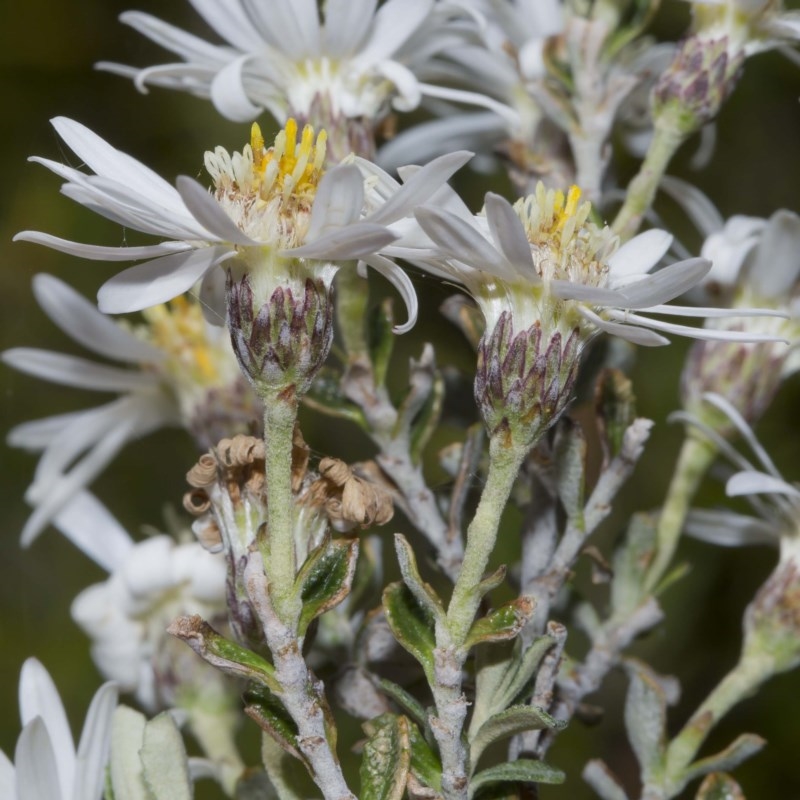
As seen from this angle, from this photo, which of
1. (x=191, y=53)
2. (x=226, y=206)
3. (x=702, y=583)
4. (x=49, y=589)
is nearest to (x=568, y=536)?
(x=226, y=206)

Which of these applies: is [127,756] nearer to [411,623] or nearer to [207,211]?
[411,623]

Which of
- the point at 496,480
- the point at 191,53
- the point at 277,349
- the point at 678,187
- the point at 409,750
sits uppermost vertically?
the point at 191,53

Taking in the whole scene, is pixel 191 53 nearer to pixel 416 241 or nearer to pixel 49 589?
pixel 416 241

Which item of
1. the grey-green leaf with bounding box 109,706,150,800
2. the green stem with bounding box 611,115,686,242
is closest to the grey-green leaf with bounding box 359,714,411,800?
the grey-green leaf with bounding box 109,706,150,800

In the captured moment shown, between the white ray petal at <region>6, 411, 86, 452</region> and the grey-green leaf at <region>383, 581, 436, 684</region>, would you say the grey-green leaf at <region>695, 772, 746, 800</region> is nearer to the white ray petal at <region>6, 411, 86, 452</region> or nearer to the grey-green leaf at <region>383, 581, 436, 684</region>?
the grey-green leaf at <region>383, 581, 436, 684</region>

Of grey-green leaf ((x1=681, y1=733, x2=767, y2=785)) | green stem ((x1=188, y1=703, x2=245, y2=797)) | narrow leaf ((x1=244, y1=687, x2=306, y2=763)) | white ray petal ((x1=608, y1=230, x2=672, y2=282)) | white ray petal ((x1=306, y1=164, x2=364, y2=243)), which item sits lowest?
grey-green leaf ((x1=681, y1=733, x2=767, y2=785))

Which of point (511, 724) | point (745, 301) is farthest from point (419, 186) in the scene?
point (745, 301)

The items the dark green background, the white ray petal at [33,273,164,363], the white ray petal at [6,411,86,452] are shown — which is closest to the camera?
the white ray petal at [33,273,164,363]

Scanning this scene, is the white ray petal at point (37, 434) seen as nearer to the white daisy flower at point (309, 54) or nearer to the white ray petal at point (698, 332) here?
the white daisy flower at point (309, 54)
